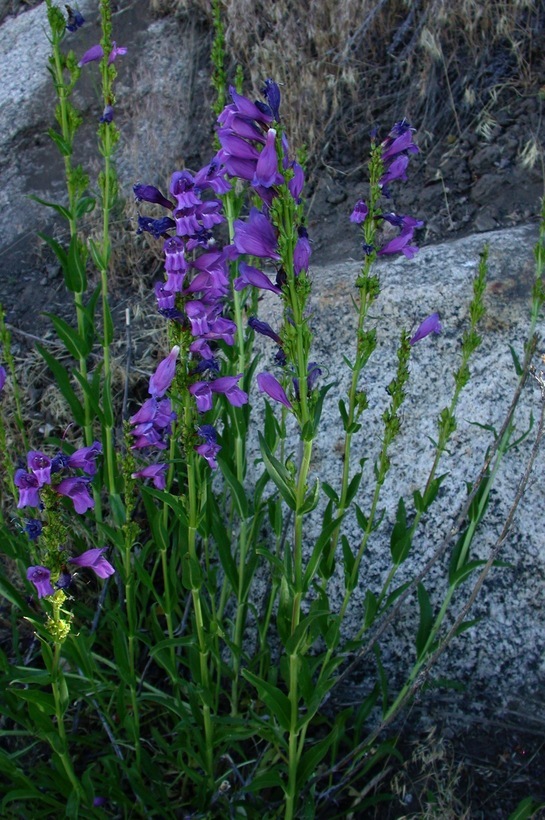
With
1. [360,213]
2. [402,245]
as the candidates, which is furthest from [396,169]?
[402,245]

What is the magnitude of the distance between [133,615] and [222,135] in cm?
181

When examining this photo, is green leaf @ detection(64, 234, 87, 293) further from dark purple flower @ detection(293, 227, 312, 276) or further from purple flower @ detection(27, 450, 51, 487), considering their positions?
dark purple flower @ detection(293, 227, 312, 276)

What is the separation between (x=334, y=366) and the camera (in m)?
3.76

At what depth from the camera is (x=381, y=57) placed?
528 centimetres

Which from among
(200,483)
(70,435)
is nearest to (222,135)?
(200,483)

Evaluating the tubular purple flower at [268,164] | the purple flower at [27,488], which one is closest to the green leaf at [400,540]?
the purple flower at [27,488]

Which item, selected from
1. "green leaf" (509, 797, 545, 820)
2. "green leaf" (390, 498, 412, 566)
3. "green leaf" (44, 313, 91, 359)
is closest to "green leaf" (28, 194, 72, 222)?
"green leaf" (44, 313, 91, 359)

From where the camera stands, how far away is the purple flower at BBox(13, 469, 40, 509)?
7.14ft

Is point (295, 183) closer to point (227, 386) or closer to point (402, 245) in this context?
point (227, 386)

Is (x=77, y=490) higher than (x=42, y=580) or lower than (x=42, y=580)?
higher

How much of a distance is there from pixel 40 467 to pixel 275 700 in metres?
1.05

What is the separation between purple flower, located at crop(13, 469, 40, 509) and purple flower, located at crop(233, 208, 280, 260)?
89 cm

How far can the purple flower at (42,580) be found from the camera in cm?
210

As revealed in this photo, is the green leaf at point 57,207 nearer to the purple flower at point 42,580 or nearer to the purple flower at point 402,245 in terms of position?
the purple flower at point 402,245
